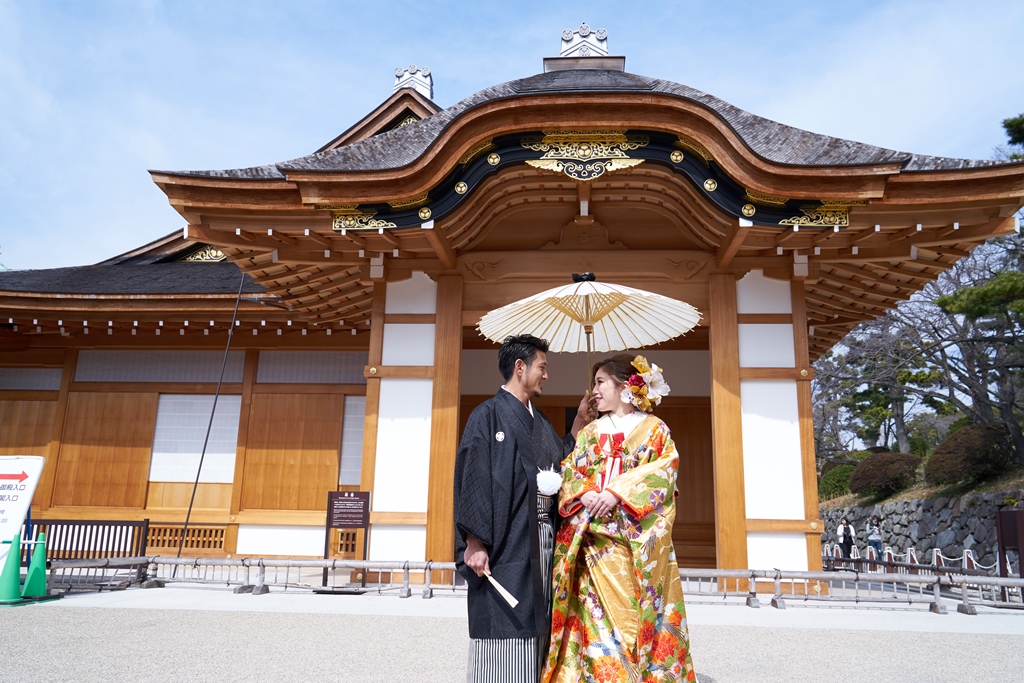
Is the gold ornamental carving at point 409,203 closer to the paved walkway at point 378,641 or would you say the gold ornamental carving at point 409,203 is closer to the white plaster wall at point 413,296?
the white plaster wall at point 413,296

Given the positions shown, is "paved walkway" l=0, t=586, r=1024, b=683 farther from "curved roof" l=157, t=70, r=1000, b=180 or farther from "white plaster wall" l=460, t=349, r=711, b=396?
"white plaster wall" l=460, t=349, r=711, b=396

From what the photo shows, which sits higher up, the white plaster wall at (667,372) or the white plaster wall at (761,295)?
the white plaster wall at (761,295)

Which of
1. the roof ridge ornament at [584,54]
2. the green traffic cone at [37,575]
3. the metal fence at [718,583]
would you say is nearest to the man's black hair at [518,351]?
the metal fence at [718,583]

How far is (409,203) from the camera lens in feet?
23.5

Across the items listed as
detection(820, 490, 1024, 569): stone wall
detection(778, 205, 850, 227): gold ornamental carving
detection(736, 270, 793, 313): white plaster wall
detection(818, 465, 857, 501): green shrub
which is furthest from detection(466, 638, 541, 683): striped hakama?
detection(818, 465, 857, 501): green shrub

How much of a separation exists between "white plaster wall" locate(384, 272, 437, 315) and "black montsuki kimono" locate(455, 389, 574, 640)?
548 cm

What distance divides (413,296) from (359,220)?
4.27ft

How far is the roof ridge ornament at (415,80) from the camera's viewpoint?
11992mm

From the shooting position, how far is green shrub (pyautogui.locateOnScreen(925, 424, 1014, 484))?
13.5 m

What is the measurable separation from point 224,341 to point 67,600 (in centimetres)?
477

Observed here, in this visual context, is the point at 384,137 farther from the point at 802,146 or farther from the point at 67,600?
the point at 67,600

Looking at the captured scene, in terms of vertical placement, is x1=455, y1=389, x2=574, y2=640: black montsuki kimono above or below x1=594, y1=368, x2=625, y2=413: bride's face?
below

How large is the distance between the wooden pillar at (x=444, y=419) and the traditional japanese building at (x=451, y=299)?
0.03 m

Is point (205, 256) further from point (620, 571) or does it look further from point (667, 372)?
point (620, 571)
